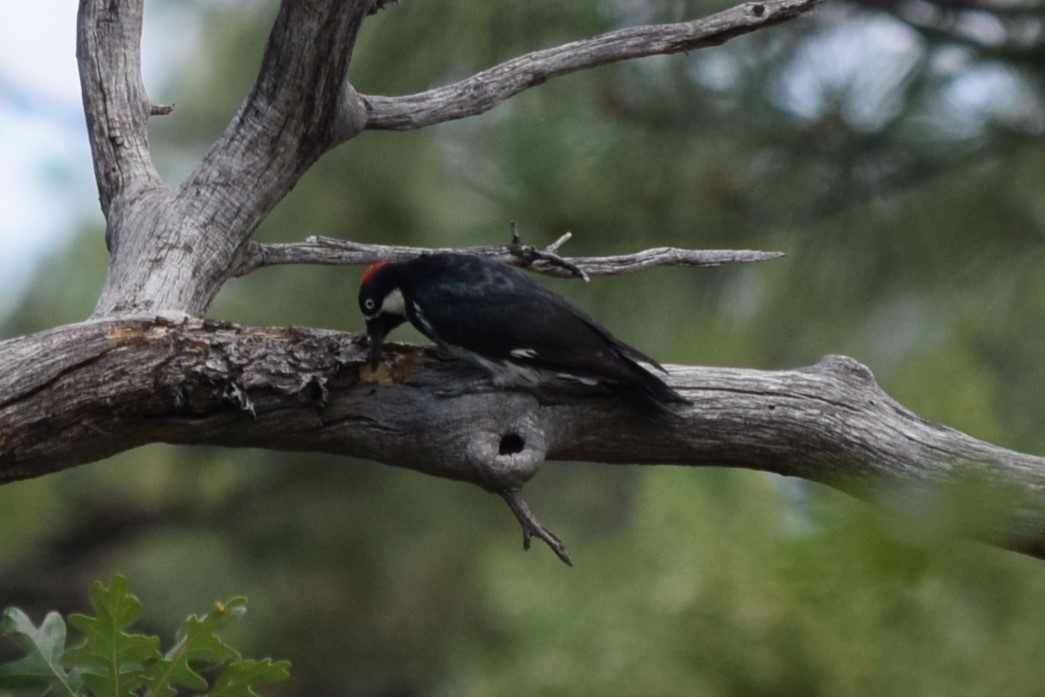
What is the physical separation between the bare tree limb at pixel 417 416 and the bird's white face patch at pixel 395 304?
0.46 metres

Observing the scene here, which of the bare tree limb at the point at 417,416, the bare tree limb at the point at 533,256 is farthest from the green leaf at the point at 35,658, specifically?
the bare tree limb at the point at 533,256

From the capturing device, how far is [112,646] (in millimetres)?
1442

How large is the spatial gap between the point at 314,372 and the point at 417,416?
21 centimetres

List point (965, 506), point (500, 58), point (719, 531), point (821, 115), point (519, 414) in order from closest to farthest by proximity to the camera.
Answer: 1. point (965, 506)
2. point (519, 414)
3. point (719, 531)
4. point (500, 58)
5. point (821, 115)

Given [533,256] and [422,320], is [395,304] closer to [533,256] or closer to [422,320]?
[422,320]

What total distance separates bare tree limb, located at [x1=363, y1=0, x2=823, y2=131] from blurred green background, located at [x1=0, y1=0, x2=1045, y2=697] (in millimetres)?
1165

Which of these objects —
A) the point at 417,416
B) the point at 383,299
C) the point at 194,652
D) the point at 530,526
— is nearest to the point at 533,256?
the point at 383,299

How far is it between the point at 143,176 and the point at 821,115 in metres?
3.01

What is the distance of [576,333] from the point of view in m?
2.58

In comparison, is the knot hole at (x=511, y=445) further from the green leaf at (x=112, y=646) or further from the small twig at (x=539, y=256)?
the green leaf at (x=112, y=646)

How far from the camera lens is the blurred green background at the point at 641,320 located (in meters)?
3.31

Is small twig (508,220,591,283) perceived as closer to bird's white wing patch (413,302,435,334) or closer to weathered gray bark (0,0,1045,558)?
weathered gray bark (0,0,1045,558)

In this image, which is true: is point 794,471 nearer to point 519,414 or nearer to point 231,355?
point 519,414

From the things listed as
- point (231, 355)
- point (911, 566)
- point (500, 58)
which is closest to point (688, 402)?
point (231, 355)
